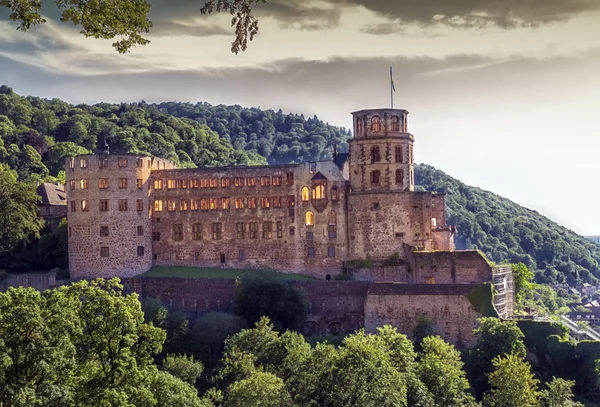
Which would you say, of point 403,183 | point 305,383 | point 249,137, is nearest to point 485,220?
point 249,137

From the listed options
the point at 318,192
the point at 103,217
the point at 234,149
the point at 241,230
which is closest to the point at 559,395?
the point at 318,192

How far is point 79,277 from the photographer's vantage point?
6044cm

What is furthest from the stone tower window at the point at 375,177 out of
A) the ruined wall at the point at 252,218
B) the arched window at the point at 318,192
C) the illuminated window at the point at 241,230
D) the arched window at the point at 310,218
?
the illuminated window at the point at 241,230

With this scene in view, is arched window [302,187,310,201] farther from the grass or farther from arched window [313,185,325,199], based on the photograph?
the grass

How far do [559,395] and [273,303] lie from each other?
62.4 feet

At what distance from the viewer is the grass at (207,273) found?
58344 millimetres

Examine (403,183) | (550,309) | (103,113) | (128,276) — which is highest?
(103,113)

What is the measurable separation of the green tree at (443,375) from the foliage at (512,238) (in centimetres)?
6476

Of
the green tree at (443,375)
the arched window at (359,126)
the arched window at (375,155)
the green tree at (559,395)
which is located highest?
the arched window at (359,126)

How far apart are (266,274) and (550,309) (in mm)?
56465

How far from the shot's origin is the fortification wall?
52375 millimetres

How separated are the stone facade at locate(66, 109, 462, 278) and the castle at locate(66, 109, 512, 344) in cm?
8

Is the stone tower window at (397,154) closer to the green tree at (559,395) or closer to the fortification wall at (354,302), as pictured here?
the fortification wall at (354,302)

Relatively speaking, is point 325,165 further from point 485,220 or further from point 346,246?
point 485,220
